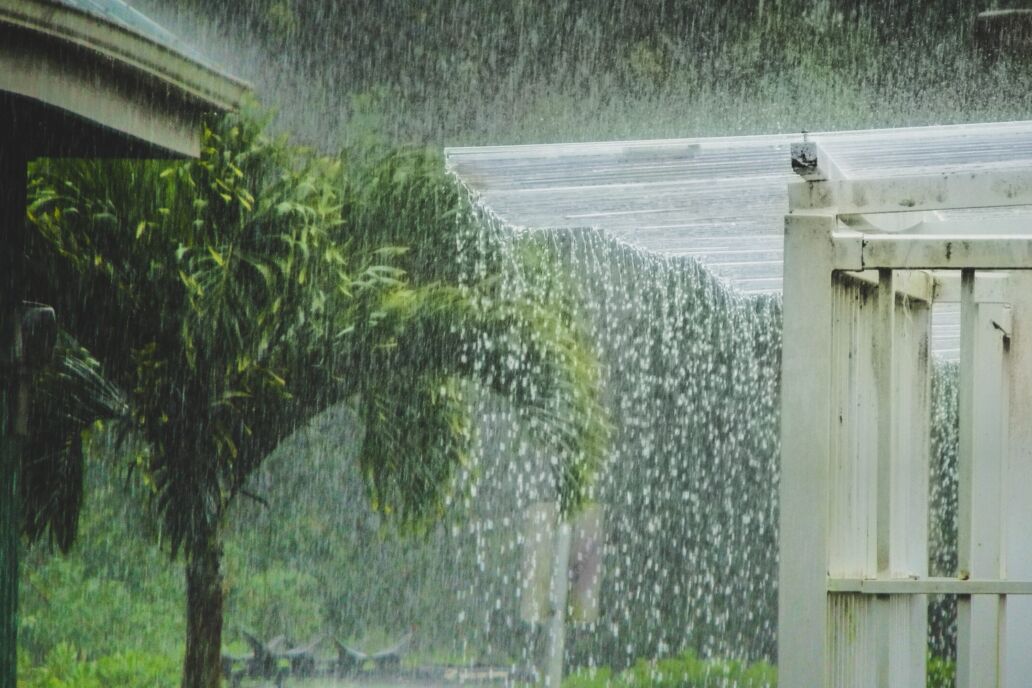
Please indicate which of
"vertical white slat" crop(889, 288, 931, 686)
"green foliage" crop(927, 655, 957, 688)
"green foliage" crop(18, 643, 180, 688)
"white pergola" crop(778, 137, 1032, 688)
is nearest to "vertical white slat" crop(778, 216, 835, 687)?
"white pergola" crop(778, 137, 1032, 688)

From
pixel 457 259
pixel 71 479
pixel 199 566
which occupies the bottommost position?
pixel 199 566

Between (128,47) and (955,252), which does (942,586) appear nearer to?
(955,252)

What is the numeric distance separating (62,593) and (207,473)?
7.81 ft

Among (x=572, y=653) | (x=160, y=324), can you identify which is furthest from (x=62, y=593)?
(x=572, y=653)

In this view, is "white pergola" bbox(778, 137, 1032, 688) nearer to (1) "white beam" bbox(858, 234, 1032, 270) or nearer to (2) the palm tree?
(1) "white beam" bbox(858, 234, 1032, 270)

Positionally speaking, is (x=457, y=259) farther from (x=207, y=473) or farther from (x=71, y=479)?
(x=71, y=479)

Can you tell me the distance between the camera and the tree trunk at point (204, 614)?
25.7 feet

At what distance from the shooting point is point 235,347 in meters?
8.06

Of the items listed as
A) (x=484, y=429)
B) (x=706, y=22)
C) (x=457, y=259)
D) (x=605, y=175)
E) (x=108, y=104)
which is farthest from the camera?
(x=706, y=22)

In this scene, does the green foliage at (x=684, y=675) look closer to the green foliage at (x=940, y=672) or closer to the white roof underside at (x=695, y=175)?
the green foliage at (x=940, y=672)

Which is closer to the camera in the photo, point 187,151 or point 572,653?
point 187,151

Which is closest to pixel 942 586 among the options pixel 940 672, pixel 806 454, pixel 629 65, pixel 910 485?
pixel 806 454

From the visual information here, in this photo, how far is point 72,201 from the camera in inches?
306

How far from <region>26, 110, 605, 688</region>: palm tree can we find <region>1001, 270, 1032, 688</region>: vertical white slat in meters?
5.09
